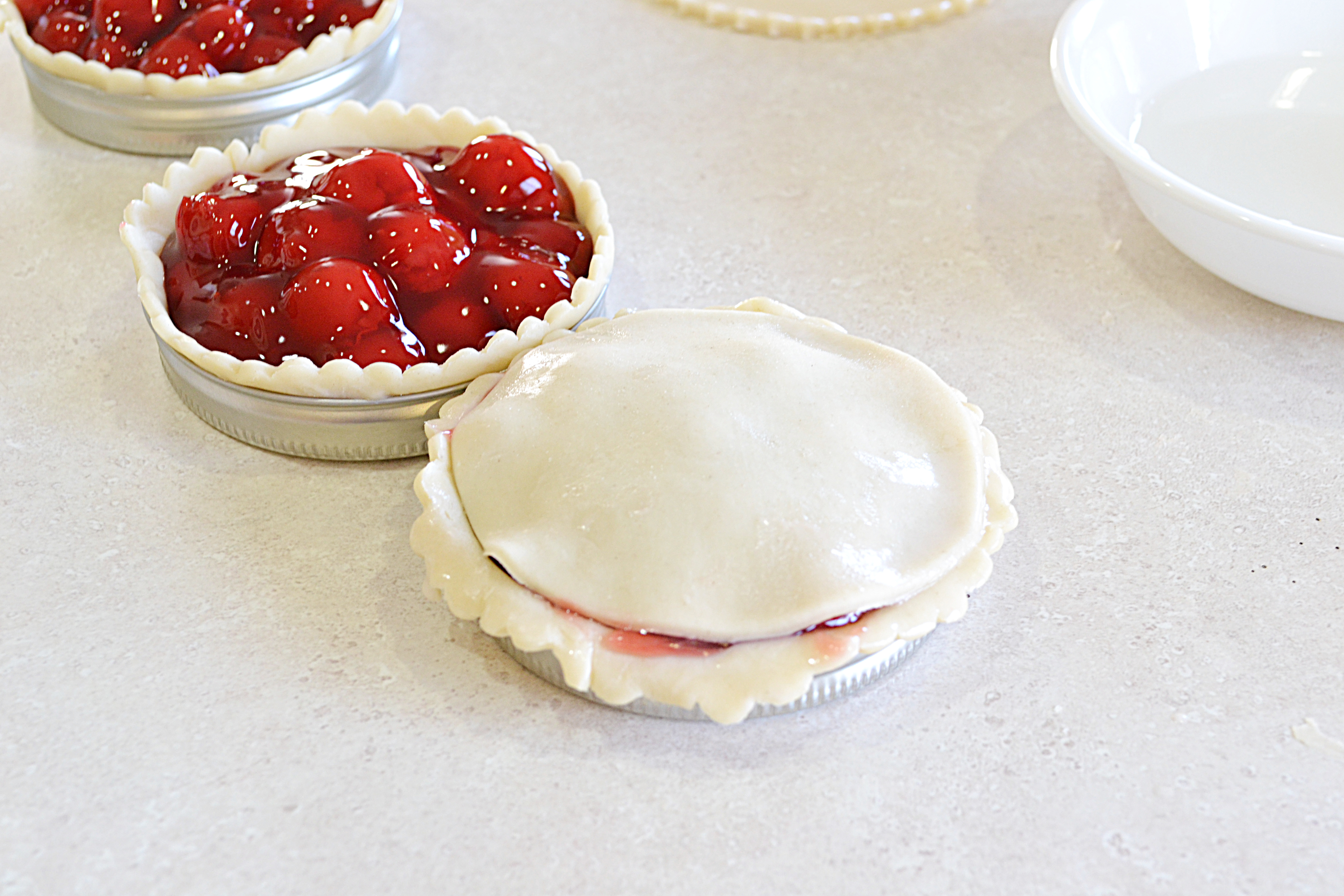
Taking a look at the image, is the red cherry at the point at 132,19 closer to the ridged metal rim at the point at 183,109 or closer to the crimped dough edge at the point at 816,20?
the ridged metal rim at the point at 183,109

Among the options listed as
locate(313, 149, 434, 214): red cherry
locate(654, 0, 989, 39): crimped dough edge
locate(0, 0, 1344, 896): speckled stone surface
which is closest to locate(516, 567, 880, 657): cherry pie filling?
locate(0, 0, 1344, 896): speckled stone surface

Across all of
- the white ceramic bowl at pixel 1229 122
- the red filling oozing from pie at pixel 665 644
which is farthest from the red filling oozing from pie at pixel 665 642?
the white ceramic bowl at pixel 1229 122

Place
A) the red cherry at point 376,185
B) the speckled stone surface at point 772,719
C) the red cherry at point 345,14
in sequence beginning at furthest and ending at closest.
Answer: the red cherry at point 345,14 → the red cherry at point 376,185 → the speckled stone surface at point 772,719

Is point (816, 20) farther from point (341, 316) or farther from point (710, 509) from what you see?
point (710, 509)

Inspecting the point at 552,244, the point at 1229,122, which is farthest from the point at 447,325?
the point at 1229,122

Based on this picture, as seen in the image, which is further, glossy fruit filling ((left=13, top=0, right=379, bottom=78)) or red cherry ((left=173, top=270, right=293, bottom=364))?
glossy fruit filling ((left=13, top=0, right=379, bottom=78))

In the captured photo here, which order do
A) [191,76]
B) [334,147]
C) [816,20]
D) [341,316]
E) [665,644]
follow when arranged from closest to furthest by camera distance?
[665,644] → [341,316] → [334,147] → [191,76] → [816,20]

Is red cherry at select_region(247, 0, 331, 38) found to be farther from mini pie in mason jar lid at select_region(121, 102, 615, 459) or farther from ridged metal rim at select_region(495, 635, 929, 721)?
ridged metal rim at select_region(495, 635, 929, 721)
